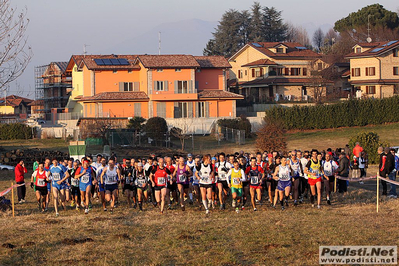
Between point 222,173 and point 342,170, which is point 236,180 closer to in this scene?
point 222,173

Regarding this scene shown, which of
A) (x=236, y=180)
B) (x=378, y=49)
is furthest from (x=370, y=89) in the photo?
(x=236, y=180)

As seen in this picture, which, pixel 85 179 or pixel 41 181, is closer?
pixel 85 179

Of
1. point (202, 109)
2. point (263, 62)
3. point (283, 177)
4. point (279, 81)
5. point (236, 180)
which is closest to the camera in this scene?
point (236, 180)

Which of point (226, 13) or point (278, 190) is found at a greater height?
point (226, 13)

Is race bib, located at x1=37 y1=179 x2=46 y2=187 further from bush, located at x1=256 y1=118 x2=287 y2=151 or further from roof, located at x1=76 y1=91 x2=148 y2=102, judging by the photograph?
roof, located at x1=76 y1=91 x2=148 y2=102

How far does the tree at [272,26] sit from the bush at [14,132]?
5394cm

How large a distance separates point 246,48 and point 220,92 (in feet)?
57.7

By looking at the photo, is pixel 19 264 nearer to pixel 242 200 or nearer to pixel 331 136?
pixel 242 200

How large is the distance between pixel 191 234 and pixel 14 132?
46558mm

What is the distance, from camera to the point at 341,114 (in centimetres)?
6078

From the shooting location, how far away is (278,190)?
1998 cm

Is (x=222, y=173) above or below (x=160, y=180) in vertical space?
above

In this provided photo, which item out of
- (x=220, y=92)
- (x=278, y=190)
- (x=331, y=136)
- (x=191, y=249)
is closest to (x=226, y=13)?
(x=220, y=92)

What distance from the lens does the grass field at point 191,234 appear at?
1281cm
